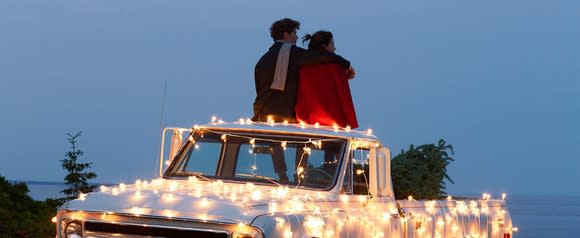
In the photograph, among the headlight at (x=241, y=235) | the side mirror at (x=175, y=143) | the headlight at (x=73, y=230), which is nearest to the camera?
the headlight at (x=241, y=235)

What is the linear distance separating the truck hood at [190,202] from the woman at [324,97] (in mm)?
2003

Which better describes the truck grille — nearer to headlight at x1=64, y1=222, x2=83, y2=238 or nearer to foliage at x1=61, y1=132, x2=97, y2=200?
headlight at x1=64, y1=222, x2=83, y2=238

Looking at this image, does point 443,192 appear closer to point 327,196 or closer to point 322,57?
point 322,57

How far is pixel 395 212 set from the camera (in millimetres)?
10398

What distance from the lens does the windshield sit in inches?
386

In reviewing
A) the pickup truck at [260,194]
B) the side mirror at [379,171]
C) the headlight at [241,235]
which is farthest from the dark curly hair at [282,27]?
the headlight at [241,235]

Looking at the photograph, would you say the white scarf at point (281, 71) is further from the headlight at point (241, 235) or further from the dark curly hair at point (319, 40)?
the headlight at point (241, 235)

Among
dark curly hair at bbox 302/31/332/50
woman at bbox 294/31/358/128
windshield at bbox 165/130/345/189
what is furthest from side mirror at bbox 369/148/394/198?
dark curly hair at bbox 302/31/332/50

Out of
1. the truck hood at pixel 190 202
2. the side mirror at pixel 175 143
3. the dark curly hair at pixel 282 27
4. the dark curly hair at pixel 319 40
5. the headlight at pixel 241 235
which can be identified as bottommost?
the headlight at pixel 241 235

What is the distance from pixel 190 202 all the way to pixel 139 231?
38cm

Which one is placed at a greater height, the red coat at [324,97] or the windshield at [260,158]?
the red coat at [324,97]

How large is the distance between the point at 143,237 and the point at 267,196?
1.04 meters

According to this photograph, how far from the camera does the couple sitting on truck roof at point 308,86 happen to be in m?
11.3

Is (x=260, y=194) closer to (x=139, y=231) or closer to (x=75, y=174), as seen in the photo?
(x=139, y=231)
